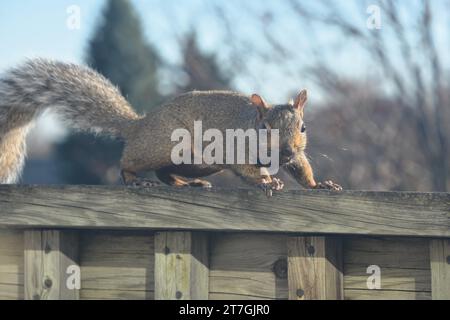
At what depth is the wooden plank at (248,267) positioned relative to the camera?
10.0 ft

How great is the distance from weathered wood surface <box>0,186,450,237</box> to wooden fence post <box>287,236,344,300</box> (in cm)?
10

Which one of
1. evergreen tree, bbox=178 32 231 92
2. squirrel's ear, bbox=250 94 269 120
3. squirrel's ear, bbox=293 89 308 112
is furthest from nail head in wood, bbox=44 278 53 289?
evergreen tree, bbox=178 32 231 92

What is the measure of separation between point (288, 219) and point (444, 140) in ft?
40.4

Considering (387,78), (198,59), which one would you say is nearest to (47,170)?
(198,59)

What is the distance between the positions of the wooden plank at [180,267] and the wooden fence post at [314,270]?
327 mm

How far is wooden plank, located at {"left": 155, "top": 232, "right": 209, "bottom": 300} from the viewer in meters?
3.05

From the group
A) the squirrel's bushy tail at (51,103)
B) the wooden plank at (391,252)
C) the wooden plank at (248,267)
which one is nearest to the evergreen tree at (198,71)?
the squirrel's bushy tail at (51,103)

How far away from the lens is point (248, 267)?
309cm

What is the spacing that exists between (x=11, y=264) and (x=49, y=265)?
0.21m

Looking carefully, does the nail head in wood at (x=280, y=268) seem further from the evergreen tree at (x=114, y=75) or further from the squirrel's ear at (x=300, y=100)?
the evergreen tree at (x=114, y=75)
